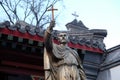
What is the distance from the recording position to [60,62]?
7078mm

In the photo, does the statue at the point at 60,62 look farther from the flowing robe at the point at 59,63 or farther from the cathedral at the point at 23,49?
the cathedral at the point at 23,49

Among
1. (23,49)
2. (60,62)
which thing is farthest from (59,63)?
(23,49)

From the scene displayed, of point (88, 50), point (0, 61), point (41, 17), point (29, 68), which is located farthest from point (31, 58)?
point (41, 17)

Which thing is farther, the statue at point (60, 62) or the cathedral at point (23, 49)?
the cathedral at point (23, 49)

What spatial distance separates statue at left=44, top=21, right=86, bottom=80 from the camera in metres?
6.86

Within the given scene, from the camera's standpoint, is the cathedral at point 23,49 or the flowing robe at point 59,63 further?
the cathedral at point 23,49

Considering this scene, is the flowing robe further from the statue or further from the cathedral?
the cathedral

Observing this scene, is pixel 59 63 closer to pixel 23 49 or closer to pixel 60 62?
pixel 60 62

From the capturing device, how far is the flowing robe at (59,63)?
687cm

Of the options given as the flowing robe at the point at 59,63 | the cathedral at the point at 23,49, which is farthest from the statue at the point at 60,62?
the cathedral at the point at 23,49

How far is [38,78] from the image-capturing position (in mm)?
9516

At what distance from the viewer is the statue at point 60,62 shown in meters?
6.86

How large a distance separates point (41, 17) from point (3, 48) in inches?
342

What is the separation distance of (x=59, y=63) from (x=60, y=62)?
0.03m
